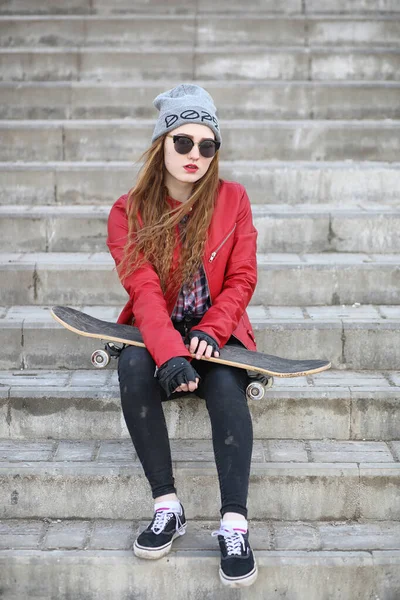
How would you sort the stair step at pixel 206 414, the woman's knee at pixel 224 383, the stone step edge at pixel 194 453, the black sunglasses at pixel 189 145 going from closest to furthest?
the woman's knee at pixel 224 383 → the black sunglasses at pixel 189 145 → the stone step edge at pixel 194 453 → the stair step at pixel 206 414

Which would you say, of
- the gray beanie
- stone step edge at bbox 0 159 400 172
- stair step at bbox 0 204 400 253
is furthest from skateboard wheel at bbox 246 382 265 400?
stone step edge at bbox 0 159 400 172

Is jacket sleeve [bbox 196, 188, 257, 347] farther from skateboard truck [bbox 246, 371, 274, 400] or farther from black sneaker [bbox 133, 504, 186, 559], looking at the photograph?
black sneaker [bbox 133, 504, 186, 559]

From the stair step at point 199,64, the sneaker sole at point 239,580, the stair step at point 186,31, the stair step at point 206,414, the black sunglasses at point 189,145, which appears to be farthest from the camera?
the stair step at point 186,31

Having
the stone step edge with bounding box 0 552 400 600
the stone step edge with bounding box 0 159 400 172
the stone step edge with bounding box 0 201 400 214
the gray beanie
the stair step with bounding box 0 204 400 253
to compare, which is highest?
the gray beanie

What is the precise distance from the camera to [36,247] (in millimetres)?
5176

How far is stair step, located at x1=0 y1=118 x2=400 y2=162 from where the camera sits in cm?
584

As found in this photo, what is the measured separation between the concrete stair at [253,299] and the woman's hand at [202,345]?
0.47m

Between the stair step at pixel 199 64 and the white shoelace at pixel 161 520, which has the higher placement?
the stair step at pixel 199 64

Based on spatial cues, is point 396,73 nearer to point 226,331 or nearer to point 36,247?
point 36,247

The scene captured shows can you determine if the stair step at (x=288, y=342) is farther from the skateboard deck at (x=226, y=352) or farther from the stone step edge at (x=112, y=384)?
the skateboard deck at (x=226, y=352)

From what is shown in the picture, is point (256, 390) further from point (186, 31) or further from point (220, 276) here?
point (186, 31)

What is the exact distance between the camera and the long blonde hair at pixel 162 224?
12.2 ft

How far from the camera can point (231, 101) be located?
6.29 metres

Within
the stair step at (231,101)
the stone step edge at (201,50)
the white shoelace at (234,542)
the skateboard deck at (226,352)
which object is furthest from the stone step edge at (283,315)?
the stone step edge at (201,50)
